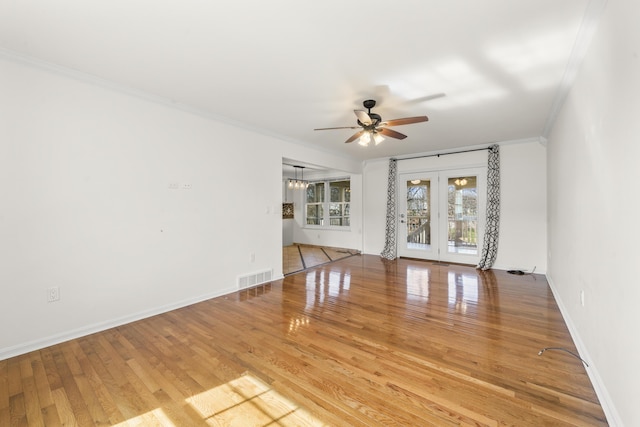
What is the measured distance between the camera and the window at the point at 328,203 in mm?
8008

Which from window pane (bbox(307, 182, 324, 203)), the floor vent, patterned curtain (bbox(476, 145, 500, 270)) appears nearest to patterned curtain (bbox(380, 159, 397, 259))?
patterned curtain (bbox(476, 145, 500, 270))

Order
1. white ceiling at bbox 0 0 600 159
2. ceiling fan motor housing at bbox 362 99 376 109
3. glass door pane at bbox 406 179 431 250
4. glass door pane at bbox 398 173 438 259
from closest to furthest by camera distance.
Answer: white ceiling at bbox 0 0 600 159 → ceiling fan motor housing at bbox 362 99 376 109 → glass door pane at bbox 398 173 438 259 → glass door pane at bbox 406 179 431 250

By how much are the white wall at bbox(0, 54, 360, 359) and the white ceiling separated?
0.34 metres

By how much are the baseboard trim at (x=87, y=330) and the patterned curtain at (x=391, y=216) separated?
4.27m

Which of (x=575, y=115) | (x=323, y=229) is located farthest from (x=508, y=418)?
(x=323, y=229)

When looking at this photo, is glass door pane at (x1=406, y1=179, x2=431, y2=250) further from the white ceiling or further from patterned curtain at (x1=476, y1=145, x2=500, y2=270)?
the white ceiling

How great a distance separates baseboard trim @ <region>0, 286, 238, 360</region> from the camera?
2318mm

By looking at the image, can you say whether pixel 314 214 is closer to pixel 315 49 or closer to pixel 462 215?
pixel 462 215

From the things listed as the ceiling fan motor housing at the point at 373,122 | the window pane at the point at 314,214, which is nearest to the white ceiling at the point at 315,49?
the ceiling fan motor housing at the point at 373,122

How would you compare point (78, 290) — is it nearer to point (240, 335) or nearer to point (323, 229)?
point (240, 335)

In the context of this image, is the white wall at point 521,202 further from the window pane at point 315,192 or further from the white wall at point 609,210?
the window pane at point 315,192

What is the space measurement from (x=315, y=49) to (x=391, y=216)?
4.87m

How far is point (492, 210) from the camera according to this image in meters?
5.35

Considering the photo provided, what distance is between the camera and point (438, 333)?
2680mm
